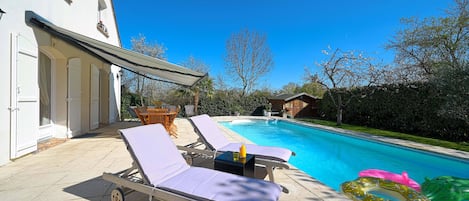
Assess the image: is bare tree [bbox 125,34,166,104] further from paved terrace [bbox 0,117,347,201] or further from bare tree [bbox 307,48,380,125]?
paved terrace [bbox 0,117,347,201]

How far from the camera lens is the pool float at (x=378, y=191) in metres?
3.12

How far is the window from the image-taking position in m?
6.17

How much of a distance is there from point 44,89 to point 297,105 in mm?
20589

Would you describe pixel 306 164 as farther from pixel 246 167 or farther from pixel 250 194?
pixel 250 194

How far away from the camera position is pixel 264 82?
27.5 m

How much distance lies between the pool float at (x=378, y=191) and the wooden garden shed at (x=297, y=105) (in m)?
18.3

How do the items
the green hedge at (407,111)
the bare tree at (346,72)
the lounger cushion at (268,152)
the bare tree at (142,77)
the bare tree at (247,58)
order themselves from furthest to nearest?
the bare tree at (247,58)
the bare tree at (142,77)
the bare tree at (346,72)
the green hedge at (407,111)
the lounger cushion at (268,152)

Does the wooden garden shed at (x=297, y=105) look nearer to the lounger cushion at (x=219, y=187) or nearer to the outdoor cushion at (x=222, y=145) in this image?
the outdoor cushion at (x=222, y=145)

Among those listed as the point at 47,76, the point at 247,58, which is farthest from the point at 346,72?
the point at 47,76

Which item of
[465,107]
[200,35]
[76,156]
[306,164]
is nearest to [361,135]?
[465,107]

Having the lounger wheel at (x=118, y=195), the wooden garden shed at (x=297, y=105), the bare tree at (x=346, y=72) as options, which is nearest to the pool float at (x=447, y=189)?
Result: the lounger wheel at (x=118, y=195)

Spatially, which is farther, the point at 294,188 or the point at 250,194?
the point at 294,188

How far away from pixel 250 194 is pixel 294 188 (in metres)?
1.46

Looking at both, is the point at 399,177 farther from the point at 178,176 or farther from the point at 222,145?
the point at 178,176
